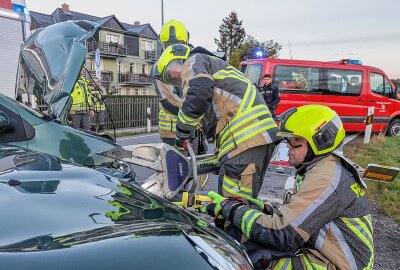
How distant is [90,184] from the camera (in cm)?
182

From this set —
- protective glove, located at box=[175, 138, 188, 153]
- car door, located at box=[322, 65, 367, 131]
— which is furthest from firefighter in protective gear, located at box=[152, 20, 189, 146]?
car door, located at box=[322, 65, 367, 131]

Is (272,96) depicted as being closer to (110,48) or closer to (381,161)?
(381,161)

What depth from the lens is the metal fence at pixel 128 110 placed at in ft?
43.7

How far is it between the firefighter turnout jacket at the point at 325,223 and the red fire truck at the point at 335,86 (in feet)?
27.8

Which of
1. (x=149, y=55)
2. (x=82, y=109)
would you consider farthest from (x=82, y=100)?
(x=149, y=55)

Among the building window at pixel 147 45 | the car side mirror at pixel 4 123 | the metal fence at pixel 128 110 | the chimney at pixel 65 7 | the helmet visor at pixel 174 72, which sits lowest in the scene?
the metal fence at pixel 128 110

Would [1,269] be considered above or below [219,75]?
below

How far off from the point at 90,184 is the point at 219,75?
1.40 m

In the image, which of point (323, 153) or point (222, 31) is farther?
point (222, 31)

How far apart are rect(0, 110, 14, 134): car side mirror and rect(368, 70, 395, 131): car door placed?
34.7 feet

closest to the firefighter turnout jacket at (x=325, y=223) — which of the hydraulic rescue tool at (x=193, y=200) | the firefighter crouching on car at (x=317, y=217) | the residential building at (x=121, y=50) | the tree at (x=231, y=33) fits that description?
the firefighter crouching on car at (x=317, y=217)

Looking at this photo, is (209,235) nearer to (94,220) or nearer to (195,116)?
(94,220)

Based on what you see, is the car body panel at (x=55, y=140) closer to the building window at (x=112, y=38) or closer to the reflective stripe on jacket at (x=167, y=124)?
the reflective stripe on jacket at (x=167, y=124)

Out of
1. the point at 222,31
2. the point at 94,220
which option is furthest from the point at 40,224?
the point at 222,31
